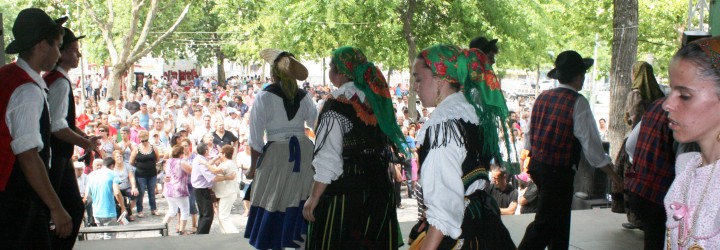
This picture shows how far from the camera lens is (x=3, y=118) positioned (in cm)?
336

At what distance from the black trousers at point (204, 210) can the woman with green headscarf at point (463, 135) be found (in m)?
7.62

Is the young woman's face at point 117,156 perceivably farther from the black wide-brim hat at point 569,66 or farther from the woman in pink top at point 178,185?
the black wide-brim hat at point 569,66

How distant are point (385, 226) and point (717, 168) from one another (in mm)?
2846

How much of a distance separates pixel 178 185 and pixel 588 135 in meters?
7.65

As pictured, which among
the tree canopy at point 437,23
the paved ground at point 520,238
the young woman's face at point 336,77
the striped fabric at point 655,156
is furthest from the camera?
the tree canopy at point 437,23

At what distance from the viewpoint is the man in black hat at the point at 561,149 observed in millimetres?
5164

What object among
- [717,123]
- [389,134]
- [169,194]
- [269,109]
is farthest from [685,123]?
[169,194]

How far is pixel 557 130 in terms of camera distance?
522 cm

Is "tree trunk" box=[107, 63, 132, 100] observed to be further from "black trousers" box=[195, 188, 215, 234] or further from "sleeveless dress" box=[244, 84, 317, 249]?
"sleeveless dress" box=[244, 84, 317, 249]

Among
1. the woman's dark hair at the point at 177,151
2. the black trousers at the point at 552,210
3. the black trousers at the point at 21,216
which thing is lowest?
the woman's dark hair at the point at 177,151

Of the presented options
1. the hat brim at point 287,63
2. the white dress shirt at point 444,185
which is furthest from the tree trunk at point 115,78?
the white dress shirt at point 444,185

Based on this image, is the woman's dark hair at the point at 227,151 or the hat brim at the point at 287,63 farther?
the woman's dark hair at the point at 227,151

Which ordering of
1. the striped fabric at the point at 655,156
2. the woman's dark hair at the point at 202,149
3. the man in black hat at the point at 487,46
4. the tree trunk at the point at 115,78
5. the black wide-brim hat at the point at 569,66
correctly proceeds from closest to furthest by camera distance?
the striped fabric at the point at 655,156 < the black wide-brim hat at the point at 569,66 < the man in black hat at the point at 487,46 < the woman's dark hair at the point at 202,149 < the tree trunk at the point at 115,78

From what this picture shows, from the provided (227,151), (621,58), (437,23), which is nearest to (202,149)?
(227,151)
